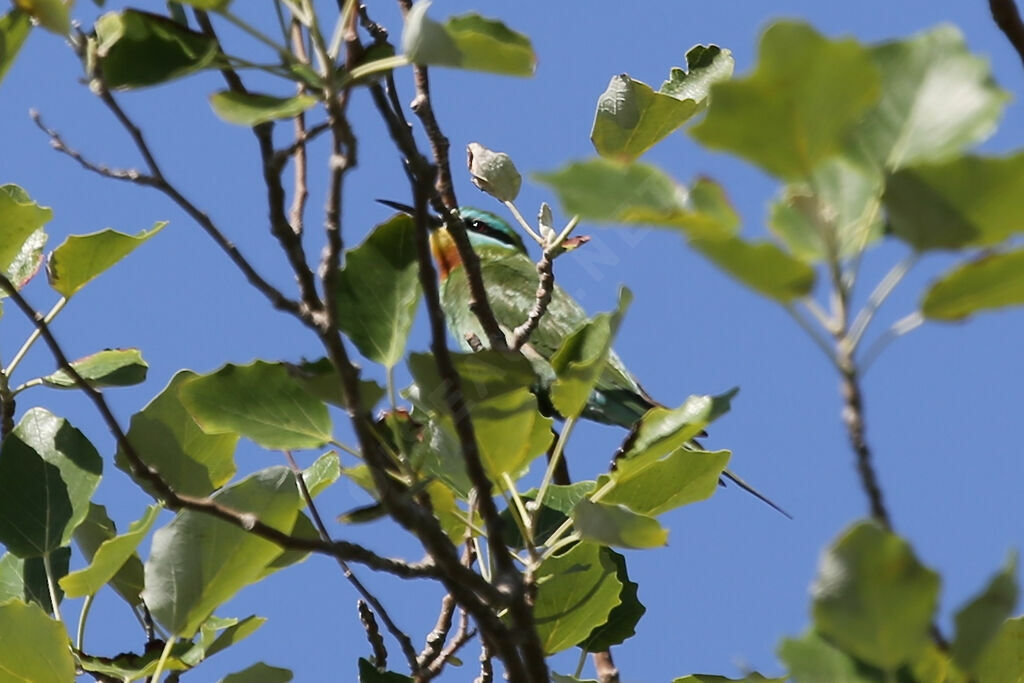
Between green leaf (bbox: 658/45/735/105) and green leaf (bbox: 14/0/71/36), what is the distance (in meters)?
1.09

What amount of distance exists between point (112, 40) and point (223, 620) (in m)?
0.93

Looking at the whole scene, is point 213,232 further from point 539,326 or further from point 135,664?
point 539,326

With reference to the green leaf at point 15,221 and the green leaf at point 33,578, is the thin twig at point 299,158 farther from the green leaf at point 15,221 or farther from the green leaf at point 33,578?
the green leaf at point 33,578

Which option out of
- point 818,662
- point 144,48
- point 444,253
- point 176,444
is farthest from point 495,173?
point 444,253

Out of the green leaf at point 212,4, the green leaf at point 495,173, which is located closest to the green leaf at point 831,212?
the green leaf at point 212,4

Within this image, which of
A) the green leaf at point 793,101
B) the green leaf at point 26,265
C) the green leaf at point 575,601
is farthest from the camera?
the green leaf at point 26,265

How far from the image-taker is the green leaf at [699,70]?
219 centimetres

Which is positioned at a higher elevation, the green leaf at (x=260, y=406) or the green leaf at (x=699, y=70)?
the green leaf at (x=699, y=70)

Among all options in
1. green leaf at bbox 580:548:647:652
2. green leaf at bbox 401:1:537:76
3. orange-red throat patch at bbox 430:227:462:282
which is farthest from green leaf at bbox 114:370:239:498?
orange-red throat patch at bbox 430:227:462:282

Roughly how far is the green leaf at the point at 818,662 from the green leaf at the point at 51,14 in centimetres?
89

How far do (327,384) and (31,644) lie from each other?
60 centimetres

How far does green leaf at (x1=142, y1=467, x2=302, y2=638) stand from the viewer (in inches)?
57.4

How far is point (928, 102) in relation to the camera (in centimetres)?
96

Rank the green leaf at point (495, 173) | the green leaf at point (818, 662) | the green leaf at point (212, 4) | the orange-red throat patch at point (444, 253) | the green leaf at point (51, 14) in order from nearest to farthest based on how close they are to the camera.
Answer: the green leaf at point (818, 662) < the green leaf at point (212, 4) < the green leaf at point (51, 14) < the green leaf at point (495, 173) < the orange-red throat patch at point (444, 253)
